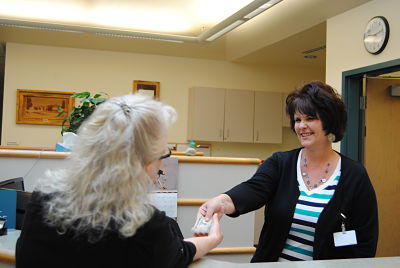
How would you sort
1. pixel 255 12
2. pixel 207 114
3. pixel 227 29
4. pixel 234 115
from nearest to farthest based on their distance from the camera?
pixel 255 12
pixel 227 29
pixel 207 114
pixel 234 115

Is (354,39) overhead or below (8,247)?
overhead

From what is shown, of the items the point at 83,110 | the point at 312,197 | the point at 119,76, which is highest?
the point at 119,76

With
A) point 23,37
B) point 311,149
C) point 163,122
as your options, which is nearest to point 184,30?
point 23,37

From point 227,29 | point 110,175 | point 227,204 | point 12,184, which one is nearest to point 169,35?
point 227,29

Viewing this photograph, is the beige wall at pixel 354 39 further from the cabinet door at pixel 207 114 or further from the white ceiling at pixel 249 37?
the cabinet door at pixel 207 114

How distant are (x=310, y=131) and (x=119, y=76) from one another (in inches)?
198

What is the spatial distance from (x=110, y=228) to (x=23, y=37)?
5753 mm

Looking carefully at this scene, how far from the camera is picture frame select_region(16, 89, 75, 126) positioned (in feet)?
19.4

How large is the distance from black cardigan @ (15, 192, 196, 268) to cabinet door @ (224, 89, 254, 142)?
18.0 ft

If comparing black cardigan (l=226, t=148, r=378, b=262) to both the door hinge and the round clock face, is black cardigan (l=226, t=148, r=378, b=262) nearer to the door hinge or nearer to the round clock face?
the round clock face

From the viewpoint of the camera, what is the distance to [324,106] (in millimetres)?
1567

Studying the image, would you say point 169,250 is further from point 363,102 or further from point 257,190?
point 363,102

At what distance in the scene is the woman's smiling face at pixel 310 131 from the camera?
1577mm

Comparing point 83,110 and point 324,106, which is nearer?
point 324,106
